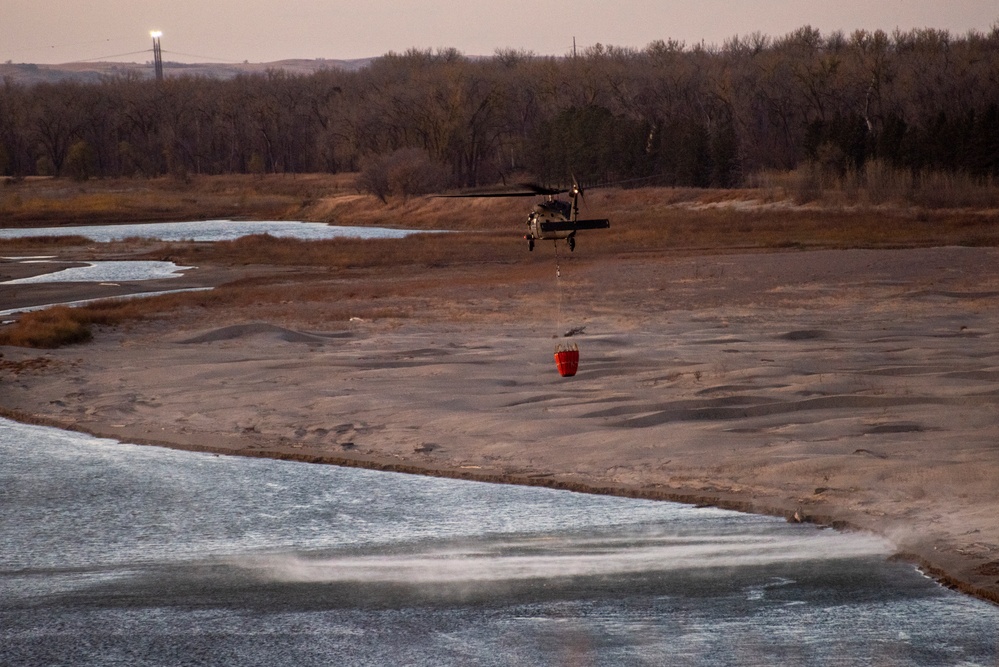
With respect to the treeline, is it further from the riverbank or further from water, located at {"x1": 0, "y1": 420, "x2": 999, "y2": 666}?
water, located at {"x1": 0, "y1": 420, "x2": 999, "y2": 666}

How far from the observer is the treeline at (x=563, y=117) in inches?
3169

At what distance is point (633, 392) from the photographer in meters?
20.8

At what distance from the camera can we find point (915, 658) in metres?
10.1

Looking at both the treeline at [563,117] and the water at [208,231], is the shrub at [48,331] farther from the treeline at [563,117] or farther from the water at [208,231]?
the water at [208,231]

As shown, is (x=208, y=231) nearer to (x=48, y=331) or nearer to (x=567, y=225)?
(x=48, y=331)

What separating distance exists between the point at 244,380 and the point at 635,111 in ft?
296

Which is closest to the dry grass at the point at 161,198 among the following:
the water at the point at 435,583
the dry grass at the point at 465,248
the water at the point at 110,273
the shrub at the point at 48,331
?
the dry grass at the point at 465,248

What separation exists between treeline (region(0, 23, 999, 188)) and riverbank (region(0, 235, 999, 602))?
10.6 m

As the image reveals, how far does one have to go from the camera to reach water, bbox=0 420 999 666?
10.6 metres

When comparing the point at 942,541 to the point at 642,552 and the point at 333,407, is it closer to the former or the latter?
the point at 642,552

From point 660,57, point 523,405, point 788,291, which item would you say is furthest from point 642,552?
point 660,57

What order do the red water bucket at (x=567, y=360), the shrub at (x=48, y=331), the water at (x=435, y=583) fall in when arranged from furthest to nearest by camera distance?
the shrub at (x=48, y=331)
the red water bucket at (x=567, y=360)
the water at (x=435, y=583)

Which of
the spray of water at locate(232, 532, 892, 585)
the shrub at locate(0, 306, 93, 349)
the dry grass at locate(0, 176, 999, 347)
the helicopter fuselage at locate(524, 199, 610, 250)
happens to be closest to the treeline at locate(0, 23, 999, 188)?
the dry grass at locate(0, 176, 999, 347)

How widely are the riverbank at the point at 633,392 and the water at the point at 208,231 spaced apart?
131 feet
